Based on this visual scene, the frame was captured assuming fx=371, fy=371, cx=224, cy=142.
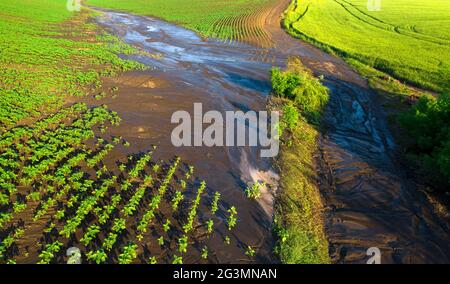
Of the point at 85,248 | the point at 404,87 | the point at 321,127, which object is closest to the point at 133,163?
the point at 85,248

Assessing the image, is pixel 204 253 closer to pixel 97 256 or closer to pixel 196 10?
pixel 97 256

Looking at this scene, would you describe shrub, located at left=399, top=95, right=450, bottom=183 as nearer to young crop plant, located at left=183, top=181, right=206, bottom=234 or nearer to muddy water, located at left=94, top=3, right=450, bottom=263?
muddy water, located at left=94, top=3, right=450, bottom=263

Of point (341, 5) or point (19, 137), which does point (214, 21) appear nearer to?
point (341, 5)

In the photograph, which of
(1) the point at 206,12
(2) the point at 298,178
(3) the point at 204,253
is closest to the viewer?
(3) the point at 204,253

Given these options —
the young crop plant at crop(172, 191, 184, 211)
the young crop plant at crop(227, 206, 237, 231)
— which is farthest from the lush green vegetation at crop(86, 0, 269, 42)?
the young crop plant at crop(227, 206, 237, 231)

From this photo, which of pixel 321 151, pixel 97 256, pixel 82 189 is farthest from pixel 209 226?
pixel 321 151

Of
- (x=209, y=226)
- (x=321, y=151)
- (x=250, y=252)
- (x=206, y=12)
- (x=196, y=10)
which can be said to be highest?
(x=196, y=10)
